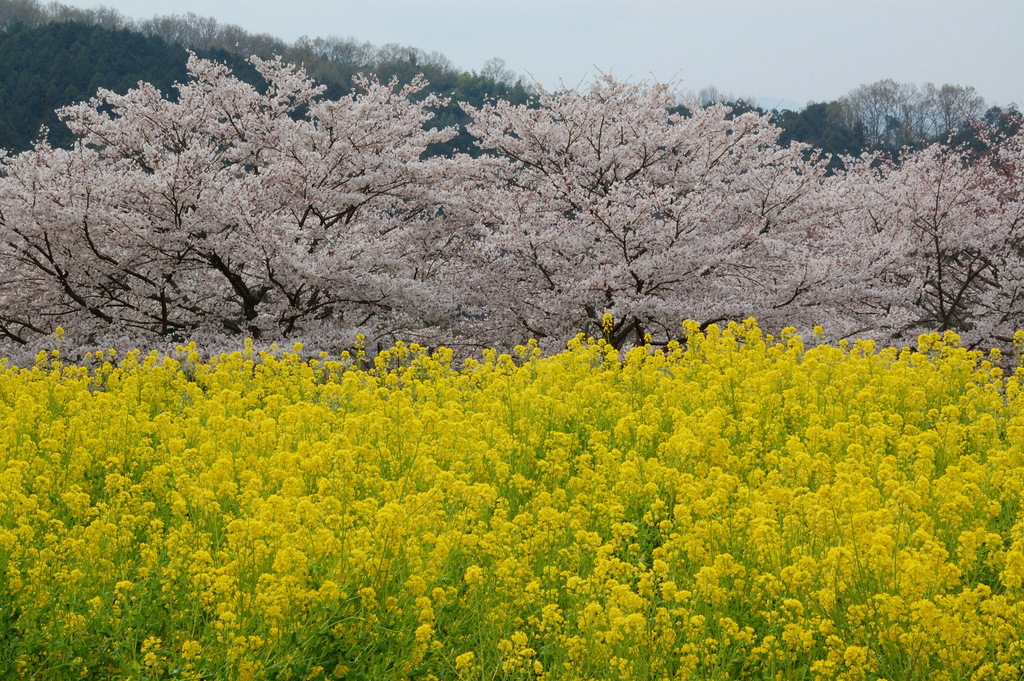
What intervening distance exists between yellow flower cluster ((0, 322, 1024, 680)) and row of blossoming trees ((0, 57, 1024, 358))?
8064 mm

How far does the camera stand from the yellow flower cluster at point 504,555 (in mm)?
3309

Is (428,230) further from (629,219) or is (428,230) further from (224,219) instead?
(629,219)

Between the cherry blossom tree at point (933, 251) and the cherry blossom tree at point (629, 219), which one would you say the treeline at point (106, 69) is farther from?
the cherry blossom tree at point (933, 251)

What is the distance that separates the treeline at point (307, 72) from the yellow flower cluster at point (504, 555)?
15.2 m

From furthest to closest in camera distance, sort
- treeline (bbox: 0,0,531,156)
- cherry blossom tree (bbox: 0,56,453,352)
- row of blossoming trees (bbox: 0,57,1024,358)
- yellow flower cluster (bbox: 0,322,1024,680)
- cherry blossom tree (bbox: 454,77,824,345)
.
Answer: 1. treeline (bbox: 0,0,531,156)
2. cherry blossom tree (bbox: 454,77,824,345)
3. row of blossoming trees (bbox: 0,57,1024,358)
4. cherry blossom tree (bbox: 0,56,453,352)
5. yellow flower cluster (bbox: 0,322,1024,680)

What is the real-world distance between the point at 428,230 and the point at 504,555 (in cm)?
1350

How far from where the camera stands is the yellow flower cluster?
3.31m

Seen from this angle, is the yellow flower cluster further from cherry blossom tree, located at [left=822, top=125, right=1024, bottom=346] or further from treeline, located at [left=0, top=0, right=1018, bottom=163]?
treeline, located at [left=0, top=0, right=1018, bottom=163]

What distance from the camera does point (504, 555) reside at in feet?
13.1

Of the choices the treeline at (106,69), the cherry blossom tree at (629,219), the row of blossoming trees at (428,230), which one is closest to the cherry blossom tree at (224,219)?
the row of blossoming trees at (428,230)

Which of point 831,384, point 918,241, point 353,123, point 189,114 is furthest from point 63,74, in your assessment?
point 831,384

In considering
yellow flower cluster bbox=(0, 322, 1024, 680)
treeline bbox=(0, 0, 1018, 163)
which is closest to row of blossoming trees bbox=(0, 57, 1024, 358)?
treeline bbox=(0, 0, 1018, 163)

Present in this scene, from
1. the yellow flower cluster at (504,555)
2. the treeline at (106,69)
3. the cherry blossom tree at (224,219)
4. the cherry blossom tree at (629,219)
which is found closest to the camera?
the yellow flower cluster at (504,555)

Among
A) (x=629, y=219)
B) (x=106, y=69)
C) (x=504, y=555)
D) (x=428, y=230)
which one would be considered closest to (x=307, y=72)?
(x=106, y=69)
